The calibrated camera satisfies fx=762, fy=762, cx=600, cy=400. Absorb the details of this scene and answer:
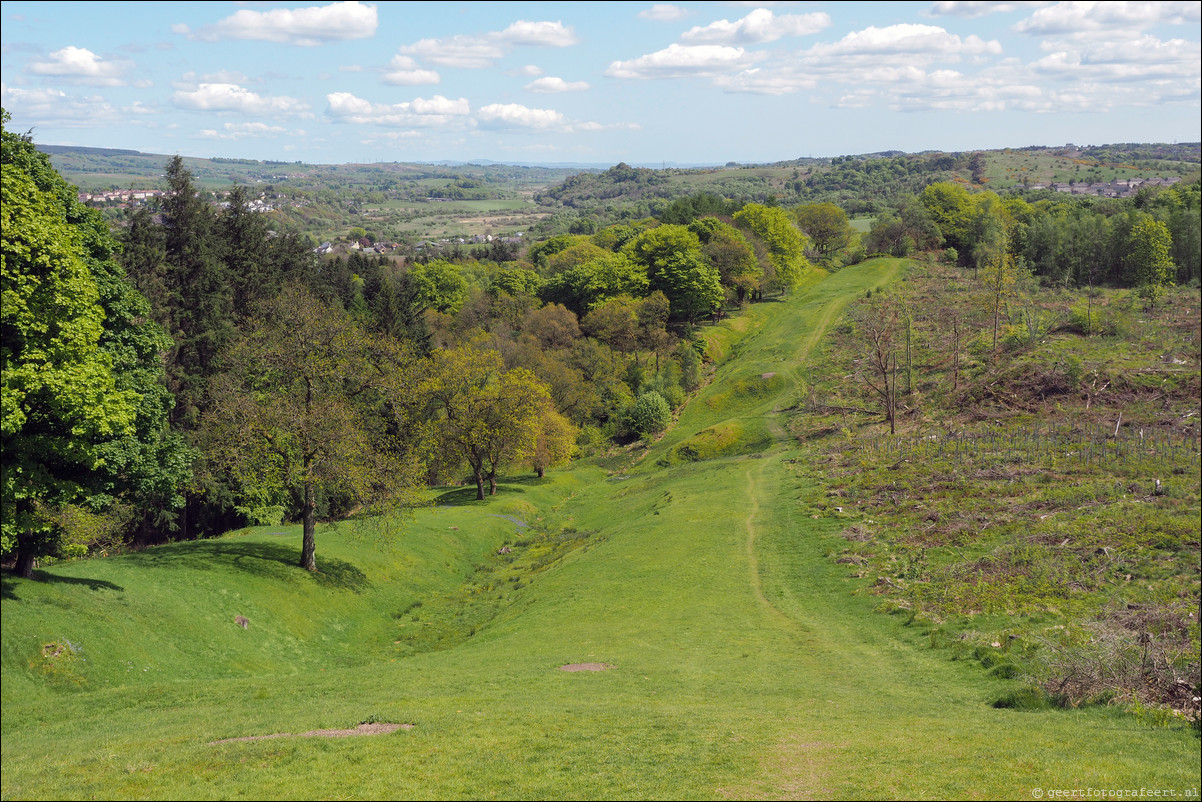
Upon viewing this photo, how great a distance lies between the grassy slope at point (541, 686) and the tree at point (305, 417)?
17.7ft

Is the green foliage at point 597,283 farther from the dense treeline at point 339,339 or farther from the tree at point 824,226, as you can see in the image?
the tree at point 824,226

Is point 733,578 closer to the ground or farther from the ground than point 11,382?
closer to the ground

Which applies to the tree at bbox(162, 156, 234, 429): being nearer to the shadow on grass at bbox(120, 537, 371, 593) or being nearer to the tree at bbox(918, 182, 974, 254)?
the shadow on grass at bbox(120, 537, 371, 593)

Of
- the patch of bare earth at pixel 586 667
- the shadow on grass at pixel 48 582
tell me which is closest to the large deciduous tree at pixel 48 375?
the shadow on grass at pixel 48 582

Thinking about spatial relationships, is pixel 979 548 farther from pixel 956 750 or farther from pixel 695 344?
pixel 695 344

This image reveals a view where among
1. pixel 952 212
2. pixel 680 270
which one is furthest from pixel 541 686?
pixel 952 212

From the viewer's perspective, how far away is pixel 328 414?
41.3m

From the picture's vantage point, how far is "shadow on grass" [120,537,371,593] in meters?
38.8

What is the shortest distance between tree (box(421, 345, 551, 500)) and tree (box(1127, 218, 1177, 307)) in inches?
2354

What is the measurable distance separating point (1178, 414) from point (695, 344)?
6975 cm

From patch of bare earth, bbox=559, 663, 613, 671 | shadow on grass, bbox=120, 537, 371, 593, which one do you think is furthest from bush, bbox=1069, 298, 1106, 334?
shadow on grass, bbox=120, 537, 371, 593

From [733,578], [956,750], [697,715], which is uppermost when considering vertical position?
[956,750]

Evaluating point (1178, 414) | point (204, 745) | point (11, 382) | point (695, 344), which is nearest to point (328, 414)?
point (11, 382)

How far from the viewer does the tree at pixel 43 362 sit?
2511cm
